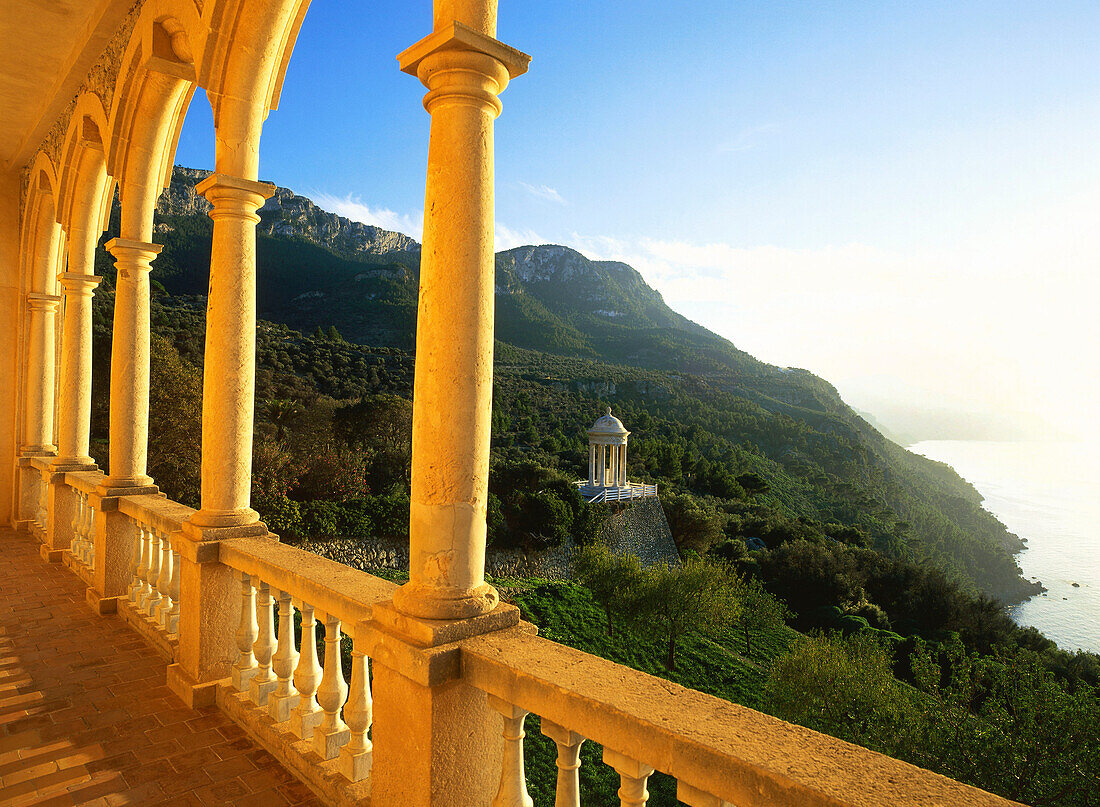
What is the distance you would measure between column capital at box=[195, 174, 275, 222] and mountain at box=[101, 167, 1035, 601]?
109 ft

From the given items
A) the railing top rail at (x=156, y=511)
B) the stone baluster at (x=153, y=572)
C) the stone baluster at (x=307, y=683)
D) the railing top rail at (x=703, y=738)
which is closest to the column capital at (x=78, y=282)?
the railing top rail at (x=156, y=511)

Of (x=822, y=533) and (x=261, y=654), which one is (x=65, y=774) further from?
(x=822, y=533)

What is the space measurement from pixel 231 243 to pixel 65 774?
376 cm

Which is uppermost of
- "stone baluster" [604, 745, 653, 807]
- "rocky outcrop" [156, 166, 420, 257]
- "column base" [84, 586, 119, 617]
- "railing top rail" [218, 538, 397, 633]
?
"rocky outcrop" [156, 166, 420, 257]

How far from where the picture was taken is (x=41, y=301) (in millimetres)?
11133

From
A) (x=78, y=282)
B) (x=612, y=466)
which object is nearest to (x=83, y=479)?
(x=78, y=282)

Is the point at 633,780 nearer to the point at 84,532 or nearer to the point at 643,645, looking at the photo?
the point at 84,532

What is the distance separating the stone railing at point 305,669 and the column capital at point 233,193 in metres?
2.61

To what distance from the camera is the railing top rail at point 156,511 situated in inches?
233

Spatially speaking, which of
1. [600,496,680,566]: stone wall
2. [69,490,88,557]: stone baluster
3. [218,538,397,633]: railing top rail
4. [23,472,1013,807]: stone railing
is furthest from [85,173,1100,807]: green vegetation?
[218,538,397,633]: railing top rail

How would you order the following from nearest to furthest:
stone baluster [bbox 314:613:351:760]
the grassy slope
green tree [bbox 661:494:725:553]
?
stone baluster [bbox 314:613:351:760], the grassy slope, green tree [bbox 661:494:725:553]

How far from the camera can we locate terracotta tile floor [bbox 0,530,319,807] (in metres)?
3.72

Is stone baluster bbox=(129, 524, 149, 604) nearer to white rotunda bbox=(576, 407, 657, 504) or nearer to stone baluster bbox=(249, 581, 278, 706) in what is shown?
stone baluster bbox=(249, 581, 278, 706)

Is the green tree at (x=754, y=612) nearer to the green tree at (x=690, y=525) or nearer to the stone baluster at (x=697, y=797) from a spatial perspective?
the green tree at (x=690, y=525)
